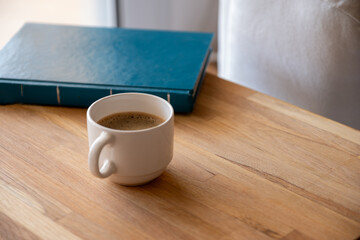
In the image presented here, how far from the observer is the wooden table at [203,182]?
0.62 meters

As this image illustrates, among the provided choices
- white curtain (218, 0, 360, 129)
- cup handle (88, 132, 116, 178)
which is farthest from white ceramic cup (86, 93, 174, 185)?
white curtain (218, 0, 360, 129)

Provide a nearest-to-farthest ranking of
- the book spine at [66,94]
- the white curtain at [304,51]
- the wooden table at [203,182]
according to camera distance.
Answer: the wooden table at [203,182] → the book spine at [66,94] → the white curtain at [304,51]

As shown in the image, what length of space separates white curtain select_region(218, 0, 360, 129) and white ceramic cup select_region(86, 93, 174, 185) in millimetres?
645

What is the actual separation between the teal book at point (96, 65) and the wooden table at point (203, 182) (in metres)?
0.04

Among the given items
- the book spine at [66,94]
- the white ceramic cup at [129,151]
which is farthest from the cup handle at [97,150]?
the book spine at [66,94]

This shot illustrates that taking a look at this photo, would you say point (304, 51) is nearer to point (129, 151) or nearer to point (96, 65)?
point (96, 65)

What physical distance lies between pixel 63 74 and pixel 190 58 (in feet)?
0.89

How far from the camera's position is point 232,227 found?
0.62m

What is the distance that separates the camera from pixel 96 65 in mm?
980

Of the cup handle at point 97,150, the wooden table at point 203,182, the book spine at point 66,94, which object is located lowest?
the wooden table at point 203,182

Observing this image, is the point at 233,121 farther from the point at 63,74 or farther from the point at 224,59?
the point at 224,59

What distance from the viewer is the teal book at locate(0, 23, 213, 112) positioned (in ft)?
2.97

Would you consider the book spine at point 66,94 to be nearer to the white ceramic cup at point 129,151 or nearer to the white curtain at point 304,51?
the white ceramic cup at point 129,151

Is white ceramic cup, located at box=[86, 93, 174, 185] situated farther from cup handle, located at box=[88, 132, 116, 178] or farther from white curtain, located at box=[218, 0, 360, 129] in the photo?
white curtain, located at box=[218, 0, 360, 129]
